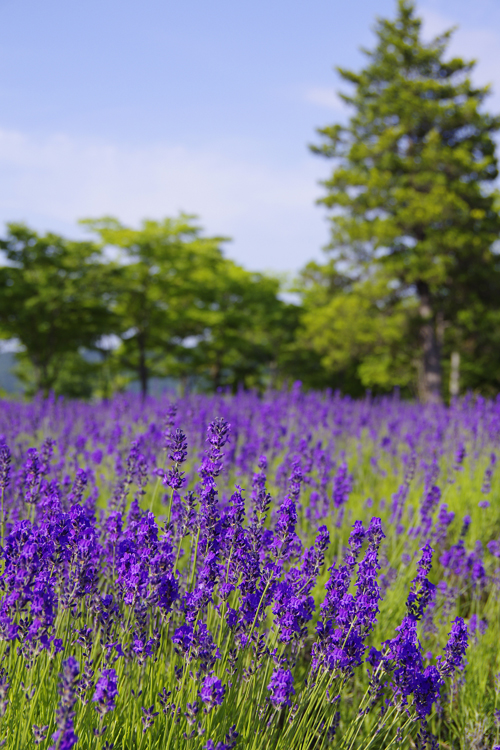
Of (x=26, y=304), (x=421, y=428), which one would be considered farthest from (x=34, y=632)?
(x=26, y=304)

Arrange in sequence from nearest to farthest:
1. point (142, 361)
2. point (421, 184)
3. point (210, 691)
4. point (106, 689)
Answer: point (106, 689)
point (210, 691)
point (421, 184)
point (142, 361)

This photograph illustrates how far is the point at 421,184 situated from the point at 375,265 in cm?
313

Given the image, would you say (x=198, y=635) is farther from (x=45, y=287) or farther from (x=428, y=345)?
(x=45, y=287)

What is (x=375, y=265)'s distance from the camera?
21.6m

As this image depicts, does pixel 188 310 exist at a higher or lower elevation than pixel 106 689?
higher

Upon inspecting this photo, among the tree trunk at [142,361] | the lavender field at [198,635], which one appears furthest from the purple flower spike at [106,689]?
the tree trunk at [142,361]

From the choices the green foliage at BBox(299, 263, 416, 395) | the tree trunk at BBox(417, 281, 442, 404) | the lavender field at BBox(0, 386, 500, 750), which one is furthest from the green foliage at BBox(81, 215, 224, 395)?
the lavender field at BBox(0, 386, 500, 750)

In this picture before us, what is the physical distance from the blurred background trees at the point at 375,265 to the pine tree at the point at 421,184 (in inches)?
2.1

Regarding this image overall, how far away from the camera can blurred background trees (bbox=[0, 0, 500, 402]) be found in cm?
2036

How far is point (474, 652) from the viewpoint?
330 cm

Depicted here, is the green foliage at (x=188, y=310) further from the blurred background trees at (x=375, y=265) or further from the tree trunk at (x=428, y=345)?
the tree trunk at (x=428, y=345)

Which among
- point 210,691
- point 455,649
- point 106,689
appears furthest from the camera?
point 455,649

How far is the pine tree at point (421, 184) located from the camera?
19.9 m

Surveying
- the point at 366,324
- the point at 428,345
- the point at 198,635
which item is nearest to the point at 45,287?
the point at 366,324
